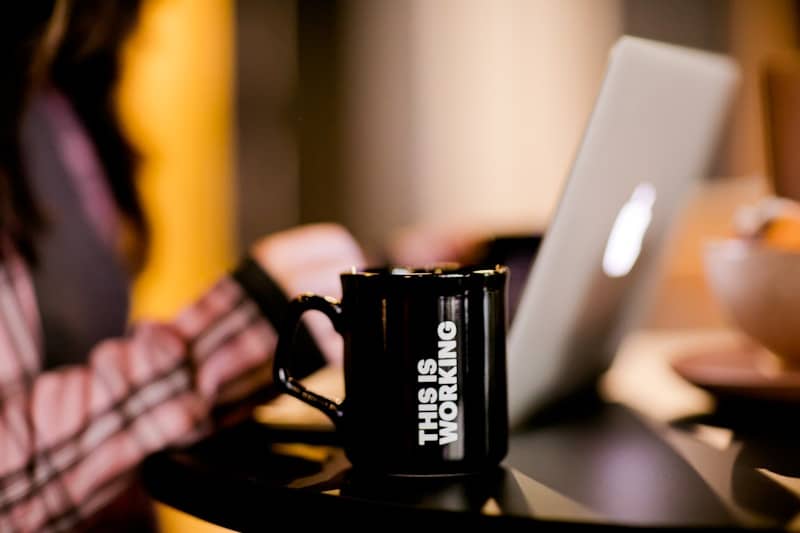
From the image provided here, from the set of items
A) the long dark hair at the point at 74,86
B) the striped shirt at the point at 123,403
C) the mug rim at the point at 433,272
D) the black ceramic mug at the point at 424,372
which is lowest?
the striped shirt at the point at 123,403

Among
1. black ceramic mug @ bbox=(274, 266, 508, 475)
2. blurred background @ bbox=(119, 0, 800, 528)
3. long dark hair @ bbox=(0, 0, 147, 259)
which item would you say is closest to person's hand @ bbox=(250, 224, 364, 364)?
black ceramic mug @ bbox=(274, 266, 508, 475)

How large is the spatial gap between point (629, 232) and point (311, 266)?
36cm

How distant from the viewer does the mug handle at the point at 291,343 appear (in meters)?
0.60

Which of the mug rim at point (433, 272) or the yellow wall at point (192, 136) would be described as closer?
the mug rim at point (433, 272)

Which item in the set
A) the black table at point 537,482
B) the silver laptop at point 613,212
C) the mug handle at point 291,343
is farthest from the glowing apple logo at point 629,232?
the mug handle at point 291,343

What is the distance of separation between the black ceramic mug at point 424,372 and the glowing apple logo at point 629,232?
22 centimetres

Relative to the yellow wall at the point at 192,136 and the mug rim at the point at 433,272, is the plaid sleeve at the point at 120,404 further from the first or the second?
the yellow wall at the point at 192,136

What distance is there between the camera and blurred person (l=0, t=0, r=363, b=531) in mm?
811

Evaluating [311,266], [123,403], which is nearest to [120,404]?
[123,403]

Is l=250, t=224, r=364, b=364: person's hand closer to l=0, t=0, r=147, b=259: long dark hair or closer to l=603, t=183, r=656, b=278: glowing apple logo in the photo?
l=603, t=183, r=656, b=278: glowing apple logo

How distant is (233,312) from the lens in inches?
32.9

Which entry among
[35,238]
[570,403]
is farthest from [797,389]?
[35,238]

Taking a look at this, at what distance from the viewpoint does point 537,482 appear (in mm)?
559

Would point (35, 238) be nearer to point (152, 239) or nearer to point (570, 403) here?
point (152, 239)
